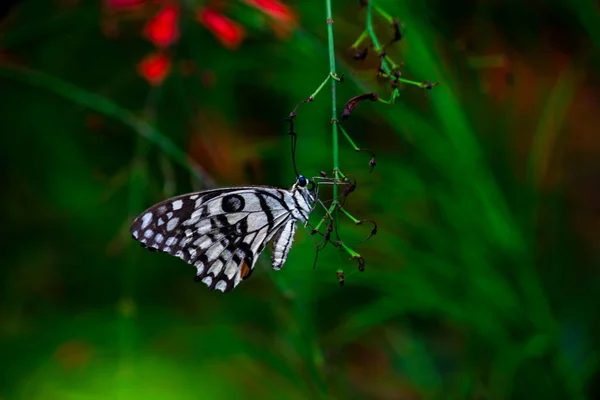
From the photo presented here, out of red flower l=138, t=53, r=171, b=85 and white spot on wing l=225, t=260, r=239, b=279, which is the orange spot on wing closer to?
white spot on wing l=225, t=260, r=239, b=279

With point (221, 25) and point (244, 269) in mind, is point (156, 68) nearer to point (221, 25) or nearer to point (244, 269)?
point (221, 25)

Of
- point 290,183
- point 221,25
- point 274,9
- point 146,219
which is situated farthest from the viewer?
point 290,183

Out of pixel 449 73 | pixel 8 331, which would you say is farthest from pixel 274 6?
pixel 8 331

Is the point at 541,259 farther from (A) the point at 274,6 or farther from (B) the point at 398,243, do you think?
(A) the point at 274,6

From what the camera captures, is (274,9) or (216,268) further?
(274,9)

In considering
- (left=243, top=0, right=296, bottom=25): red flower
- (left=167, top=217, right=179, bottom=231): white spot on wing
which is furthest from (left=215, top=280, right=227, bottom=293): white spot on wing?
(left=243, top=0, right=296, bottom=25): red flower

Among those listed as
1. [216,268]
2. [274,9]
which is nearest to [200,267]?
[216,268]

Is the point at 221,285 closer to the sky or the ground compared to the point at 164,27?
closer to the ground
